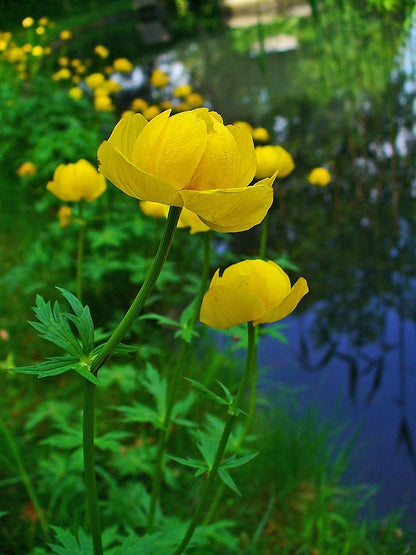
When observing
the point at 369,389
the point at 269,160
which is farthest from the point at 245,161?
the point at 369,389

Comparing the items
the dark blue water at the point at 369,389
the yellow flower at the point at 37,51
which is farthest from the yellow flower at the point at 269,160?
the yellow flower at the point at 37,51

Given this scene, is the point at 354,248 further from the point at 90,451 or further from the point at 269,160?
the point at 90,451

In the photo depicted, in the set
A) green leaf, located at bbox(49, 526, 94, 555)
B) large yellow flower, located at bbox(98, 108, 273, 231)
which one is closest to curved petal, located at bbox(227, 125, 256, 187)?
large yellow flower, located at bbox(98, 108, 273, 231)

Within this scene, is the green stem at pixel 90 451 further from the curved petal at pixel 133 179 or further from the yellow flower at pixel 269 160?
the yellow flower at pixel 269 160

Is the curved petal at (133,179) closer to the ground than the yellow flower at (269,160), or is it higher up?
higher up

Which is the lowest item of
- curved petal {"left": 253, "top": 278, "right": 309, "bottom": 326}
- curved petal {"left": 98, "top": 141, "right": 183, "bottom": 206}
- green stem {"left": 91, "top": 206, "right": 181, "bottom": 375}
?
curved petal {"left": 253, "top": 278, "right": 309, "bottom": 326}

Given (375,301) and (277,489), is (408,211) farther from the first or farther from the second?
(277,489)

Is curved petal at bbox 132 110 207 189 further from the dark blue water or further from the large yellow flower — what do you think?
the dark blue water

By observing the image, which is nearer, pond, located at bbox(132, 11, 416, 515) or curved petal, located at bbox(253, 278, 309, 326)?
curved petal, located at bbox(253, 278, 309, 326)
